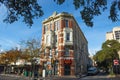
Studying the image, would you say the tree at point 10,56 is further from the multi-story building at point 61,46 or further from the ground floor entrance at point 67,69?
the ground floor entrance at point 67,69

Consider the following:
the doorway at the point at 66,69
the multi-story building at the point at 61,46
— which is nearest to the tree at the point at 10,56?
the multi-story building at the point at 61,46

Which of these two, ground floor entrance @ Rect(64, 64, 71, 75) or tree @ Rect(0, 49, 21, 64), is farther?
tree @ Rect(0, 49, 21, 64)

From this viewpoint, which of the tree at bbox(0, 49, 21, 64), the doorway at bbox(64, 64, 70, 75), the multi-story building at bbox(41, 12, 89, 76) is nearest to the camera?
the doorway at bbox(64, 64, 70, 75)

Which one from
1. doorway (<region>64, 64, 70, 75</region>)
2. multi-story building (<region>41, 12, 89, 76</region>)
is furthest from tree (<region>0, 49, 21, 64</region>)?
doorway (<region>64, 64, 70, 75</region>)

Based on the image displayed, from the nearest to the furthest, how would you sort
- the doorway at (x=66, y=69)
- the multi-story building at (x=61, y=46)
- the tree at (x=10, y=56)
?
the doorway at (x=66, y=69) < the multi-story building at (x=61, y=46) < the tree at (x=10, y=56)

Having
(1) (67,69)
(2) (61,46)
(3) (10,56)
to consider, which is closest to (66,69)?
(1) (67,69)

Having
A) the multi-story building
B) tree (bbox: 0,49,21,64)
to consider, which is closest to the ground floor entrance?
the multi-story building

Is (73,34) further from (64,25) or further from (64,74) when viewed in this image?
(64,74)

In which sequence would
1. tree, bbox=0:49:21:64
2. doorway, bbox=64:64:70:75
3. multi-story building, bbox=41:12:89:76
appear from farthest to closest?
tree, bbox=0:49:21:64 < multi-story building, bbox=41:12:89:76 < doorway, bbox=64:64:70:75

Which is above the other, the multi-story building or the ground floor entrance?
the multi-story building

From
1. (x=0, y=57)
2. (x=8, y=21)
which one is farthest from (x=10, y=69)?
(x=8, y=21)

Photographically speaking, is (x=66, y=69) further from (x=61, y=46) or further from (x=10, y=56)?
(x=10, y=56)

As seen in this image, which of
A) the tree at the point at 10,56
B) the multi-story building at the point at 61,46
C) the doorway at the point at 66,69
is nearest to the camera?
the doorway at the point at 66,69

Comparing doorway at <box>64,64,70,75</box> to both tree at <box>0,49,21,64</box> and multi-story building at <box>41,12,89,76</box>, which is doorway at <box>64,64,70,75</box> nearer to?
multi-story building at <box>41,12,89,76</box>
